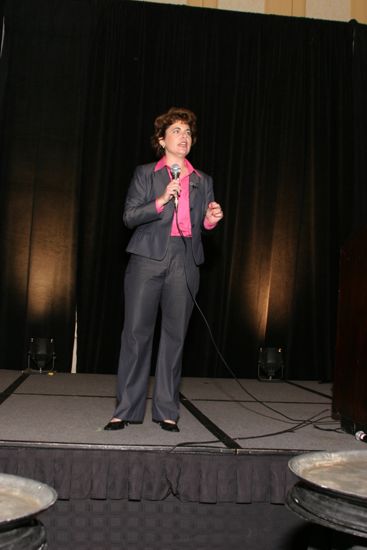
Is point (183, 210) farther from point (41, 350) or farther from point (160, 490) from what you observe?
point (41, 350)

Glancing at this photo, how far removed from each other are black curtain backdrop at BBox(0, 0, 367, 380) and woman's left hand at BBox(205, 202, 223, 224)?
2.56 meters

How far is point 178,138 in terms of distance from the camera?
114 inches

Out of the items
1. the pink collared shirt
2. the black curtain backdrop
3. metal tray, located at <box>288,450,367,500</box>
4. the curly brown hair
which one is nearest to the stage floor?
the black curtain backdrop

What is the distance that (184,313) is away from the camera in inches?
115

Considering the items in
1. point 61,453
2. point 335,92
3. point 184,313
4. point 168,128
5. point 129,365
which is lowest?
point 61,453

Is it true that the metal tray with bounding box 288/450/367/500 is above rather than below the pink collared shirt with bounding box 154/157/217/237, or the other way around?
below

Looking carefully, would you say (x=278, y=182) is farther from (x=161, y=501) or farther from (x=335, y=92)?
(x=161, y=501)

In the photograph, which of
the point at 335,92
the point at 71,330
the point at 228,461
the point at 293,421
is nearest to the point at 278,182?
the point at 335,92

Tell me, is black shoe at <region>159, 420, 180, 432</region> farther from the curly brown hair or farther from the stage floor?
the curly brown hair

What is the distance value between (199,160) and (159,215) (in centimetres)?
276

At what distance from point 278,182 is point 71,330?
2.09 meters

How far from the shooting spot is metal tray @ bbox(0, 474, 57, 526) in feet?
3.59

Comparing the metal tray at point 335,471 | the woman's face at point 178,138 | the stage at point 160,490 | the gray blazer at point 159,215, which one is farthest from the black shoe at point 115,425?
the metal tray at point 335,471

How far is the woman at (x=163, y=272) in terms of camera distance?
9.55 feet
